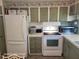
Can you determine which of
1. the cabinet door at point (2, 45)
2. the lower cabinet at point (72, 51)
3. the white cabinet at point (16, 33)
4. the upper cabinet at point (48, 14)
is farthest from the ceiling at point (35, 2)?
the lower cabinet at point (72, 51)

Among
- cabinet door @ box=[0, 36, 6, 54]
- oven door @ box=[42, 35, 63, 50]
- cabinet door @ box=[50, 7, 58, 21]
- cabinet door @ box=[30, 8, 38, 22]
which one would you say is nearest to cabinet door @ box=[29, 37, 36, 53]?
oven door @ box=[42, 35, 63, 50]

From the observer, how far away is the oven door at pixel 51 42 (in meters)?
3.66

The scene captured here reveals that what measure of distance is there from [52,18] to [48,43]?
1100 millimetres

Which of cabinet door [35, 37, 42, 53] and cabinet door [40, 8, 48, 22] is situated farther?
cabinet door [40, 8, 48, 22]

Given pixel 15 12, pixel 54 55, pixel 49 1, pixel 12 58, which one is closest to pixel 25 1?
pixel 15 12

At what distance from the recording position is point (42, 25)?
4223 mm

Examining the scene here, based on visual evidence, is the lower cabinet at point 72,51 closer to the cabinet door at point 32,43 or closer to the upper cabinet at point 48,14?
the cabinet door at point 32,43

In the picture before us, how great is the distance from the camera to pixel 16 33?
3.39 m

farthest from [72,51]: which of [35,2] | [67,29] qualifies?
[35,2]

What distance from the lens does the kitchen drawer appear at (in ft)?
11.4

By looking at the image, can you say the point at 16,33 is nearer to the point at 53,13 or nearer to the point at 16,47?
the point at 16,47

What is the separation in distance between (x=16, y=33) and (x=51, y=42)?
4.36ft

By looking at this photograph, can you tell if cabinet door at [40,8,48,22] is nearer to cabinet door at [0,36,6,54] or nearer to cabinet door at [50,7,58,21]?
cabinet door at [50,7,58,21]

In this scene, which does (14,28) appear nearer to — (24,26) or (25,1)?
(24,26)
